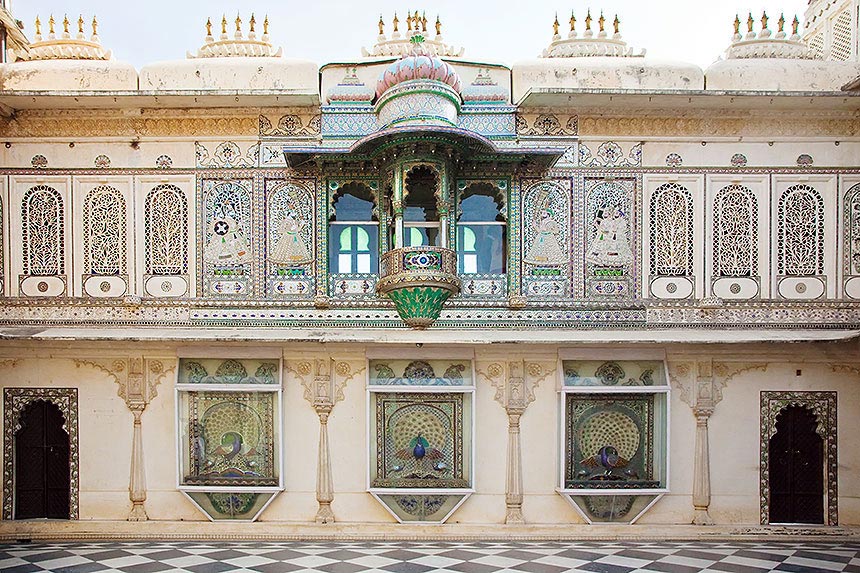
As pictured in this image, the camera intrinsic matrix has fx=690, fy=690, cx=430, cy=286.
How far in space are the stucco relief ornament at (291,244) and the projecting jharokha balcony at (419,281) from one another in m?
1.12

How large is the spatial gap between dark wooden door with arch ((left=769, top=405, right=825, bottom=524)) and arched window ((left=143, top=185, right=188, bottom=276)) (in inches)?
309

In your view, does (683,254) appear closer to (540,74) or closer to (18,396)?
(540,74)

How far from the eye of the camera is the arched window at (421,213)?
8.56 m

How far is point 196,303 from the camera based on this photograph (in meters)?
Result: 8.70

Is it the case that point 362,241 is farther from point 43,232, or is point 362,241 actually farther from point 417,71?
point 43,232

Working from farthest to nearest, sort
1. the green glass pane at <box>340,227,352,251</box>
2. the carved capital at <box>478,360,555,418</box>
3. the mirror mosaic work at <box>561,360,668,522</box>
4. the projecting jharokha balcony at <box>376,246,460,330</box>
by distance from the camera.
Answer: the green glass pane at <box>340,227,352,251</box>, the carved capital at <box>478,360,555,418</box>, the mirror mosaic work at <box>561,360,668,522</box>, the projecting jharokha balcony at <box>376,246,460,330</box>

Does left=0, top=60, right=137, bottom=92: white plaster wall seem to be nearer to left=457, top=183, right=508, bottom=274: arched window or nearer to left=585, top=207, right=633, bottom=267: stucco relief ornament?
left=457, top=183, right=508, bottom=274: arched window

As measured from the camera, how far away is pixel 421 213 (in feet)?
28.5

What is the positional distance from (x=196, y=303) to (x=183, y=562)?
121 inches

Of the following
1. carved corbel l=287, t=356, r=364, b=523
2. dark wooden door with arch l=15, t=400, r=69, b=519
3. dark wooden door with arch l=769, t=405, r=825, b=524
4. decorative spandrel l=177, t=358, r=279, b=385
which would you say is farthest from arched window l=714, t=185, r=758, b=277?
dark wooden door with arch l=15, t=400, r=69, b=519

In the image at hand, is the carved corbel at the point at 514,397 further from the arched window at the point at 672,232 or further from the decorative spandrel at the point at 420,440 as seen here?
the arched window at the point at 672,232

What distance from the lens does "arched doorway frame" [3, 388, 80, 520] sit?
28.2 feet

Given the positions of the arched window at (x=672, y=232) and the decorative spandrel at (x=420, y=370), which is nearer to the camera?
the decorative spandrel at (x=420, y=370)

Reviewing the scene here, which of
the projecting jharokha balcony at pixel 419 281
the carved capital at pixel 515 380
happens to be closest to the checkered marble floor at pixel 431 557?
the carved capital at pixel 515 380
